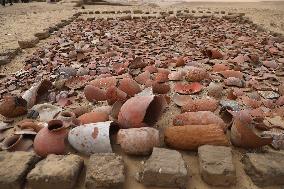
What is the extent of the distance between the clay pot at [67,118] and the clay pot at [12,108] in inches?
15.2

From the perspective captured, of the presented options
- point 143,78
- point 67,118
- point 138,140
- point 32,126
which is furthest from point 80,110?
point 143,78

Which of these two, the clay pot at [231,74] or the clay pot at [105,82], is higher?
the clay pot at [105,82]

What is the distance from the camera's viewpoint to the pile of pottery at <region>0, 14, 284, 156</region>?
2.01 m

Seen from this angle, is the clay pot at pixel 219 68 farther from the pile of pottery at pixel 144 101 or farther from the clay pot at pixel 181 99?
the clay pot at pixel 181 99

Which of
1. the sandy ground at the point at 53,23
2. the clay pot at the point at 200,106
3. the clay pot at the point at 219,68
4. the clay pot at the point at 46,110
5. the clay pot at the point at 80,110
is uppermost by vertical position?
the clay pot at the point at 200,106

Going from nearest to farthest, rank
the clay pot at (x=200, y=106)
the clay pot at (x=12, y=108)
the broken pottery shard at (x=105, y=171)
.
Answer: the broken pottery shard at (x=105, y=171), the clay pot at (x=200, y=106), the clay pot at (x=12, y=108)

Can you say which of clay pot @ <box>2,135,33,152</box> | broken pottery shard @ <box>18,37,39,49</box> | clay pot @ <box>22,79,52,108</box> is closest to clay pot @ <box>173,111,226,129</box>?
clay pot @ <box>2,135,33,152</box>

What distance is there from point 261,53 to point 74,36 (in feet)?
11.0

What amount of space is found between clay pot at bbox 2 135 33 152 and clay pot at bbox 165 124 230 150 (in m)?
0.85

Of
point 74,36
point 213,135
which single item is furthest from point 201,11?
point 213,135

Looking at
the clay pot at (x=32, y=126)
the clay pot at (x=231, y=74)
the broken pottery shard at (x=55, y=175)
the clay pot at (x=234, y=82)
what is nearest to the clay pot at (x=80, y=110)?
the clay pot at (x=32, y=126)

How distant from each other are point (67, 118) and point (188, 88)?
1076 mm

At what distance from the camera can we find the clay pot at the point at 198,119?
2145 mm

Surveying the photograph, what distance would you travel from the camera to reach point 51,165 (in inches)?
71.6
